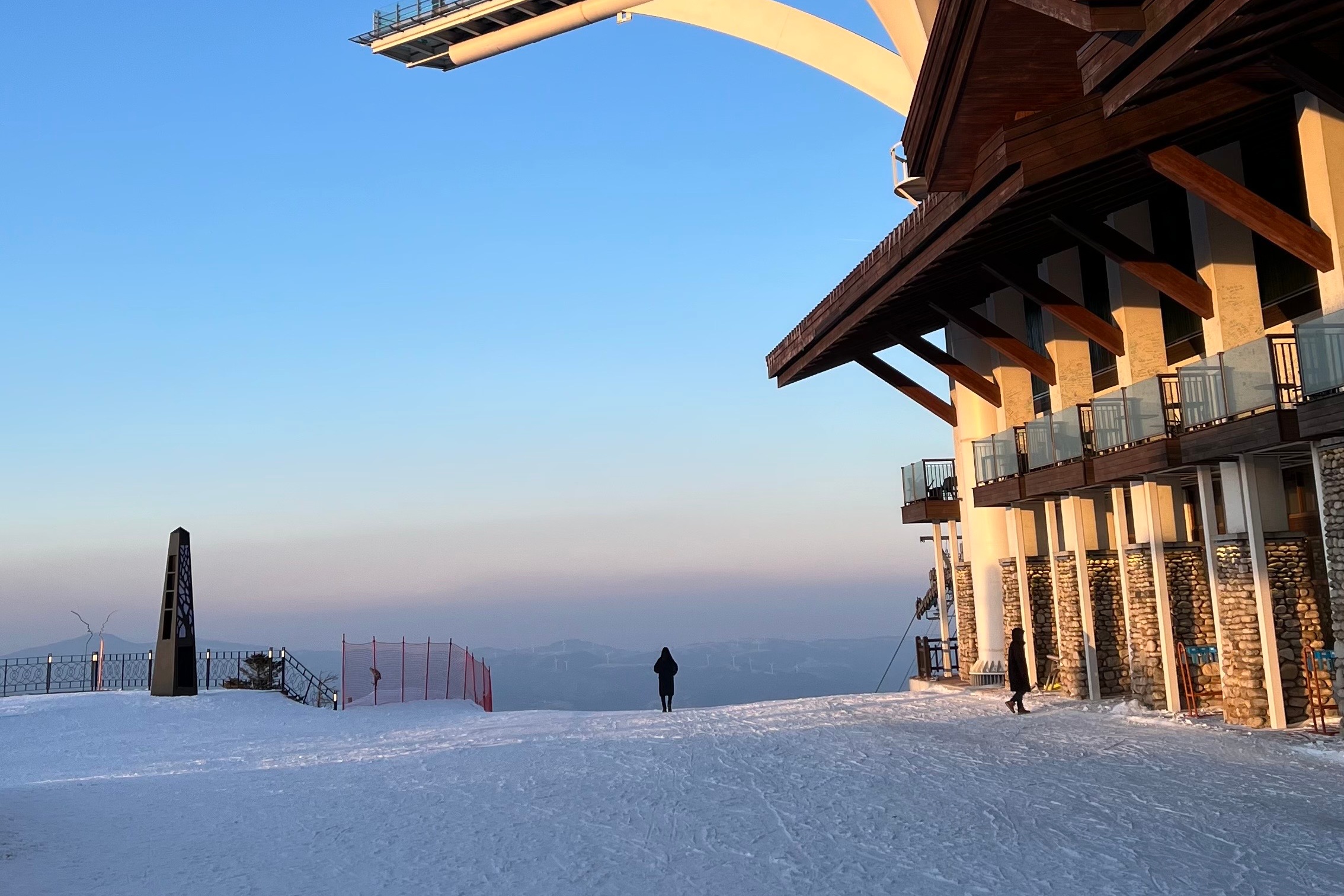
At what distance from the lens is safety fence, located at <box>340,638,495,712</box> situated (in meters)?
31.5

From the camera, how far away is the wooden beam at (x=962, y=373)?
28.8 m

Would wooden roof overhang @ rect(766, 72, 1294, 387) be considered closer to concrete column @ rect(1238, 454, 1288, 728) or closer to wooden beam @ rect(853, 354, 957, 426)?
wooden beam @ rect(853, 354, 957, 426)

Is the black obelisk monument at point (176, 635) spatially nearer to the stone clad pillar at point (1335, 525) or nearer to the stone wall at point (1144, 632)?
the stone wall at point (1144, 632)

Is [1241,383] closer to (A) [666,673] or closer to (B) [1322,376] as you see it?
(B) [1322,376]

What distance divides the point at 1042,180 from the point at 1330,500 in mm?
6143

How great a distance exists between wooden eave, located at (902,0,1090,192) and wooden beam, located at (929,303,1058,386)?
592cm

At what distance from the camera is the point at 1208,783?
520 inches

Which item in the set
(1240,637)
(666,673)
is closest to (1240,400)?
(1240,637)

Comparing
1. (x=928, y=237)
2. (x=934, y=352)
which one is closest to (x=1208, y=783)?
(x=928, y=237)

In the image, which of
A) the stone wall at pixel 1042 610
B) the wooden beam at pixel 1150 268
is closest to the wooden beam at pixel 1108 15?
the wooden beam at pixel 1150 268

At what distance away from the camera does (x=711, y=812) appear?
12734 mm

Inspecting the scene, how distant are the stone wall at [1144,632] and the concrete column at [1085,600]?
4.29 ft

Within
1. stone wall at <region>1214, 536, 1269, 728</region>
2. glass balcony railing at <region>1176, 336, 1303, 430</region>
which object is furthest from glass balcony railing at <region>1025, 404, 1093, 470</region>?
stone wall at <region>1214, 536, 1269, 728</region>

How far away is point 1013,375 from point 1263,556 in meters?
12.3
